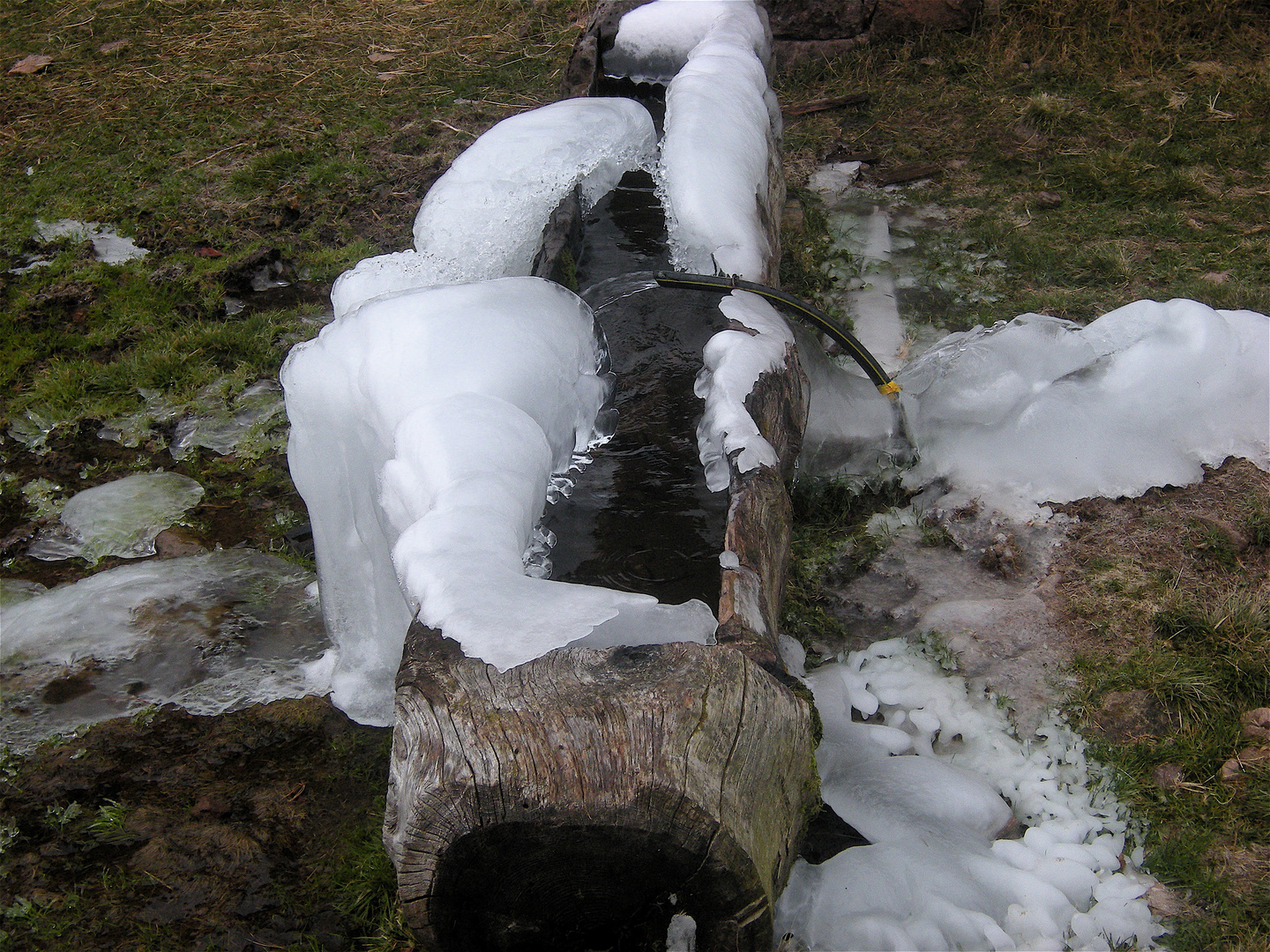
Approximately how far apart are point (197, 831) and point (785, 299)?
2264 millimetres

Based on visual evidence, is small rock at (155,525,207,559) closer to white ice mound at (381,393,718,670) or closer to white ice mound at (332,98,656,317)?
white ice mound at (332,98,656,317)

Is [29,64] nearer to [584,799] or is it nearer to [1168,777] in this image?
[584,799]

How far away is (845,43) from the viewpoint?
6.06 m

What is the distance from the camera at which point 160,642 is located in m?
2.79

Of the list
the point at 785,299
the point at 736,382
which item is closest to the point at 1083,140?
the point at 785,299

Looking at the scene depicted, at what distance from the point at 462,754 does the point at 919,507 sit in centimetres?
206

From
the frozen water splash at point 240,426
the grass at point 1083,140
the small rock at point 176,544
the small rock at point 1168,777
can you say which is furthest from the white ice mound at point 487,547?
the grass at point 1083,140

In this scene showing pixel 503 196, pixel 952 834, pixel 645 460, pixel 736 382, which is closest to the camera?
pixel 952 834

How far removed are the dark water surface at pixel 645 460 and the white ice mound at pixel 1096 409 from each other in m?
0.85

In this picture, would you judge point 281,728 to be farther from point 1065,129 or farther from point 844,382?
point 1065,129

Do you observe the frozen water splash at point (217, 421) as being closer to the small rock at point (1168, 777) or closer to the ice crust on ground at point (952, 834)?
the ice crust on ground at point (952, 834)

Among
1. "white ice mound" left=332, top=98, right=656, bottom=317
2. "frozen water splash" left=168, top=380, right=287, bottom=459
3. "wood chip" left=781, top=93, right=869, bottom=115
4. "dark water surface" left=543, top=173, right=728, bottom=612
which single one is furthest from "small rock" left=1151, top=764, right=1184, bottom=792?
"wood chip" left=781, top=93, right=869, bottom=115

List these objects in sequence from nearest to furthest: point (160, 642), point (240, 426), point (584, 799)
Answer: point (584, 799) < point (160, 642) < point (240, 426)

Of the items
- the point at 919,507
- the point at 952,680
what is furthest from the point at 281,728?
the point at 919,507
